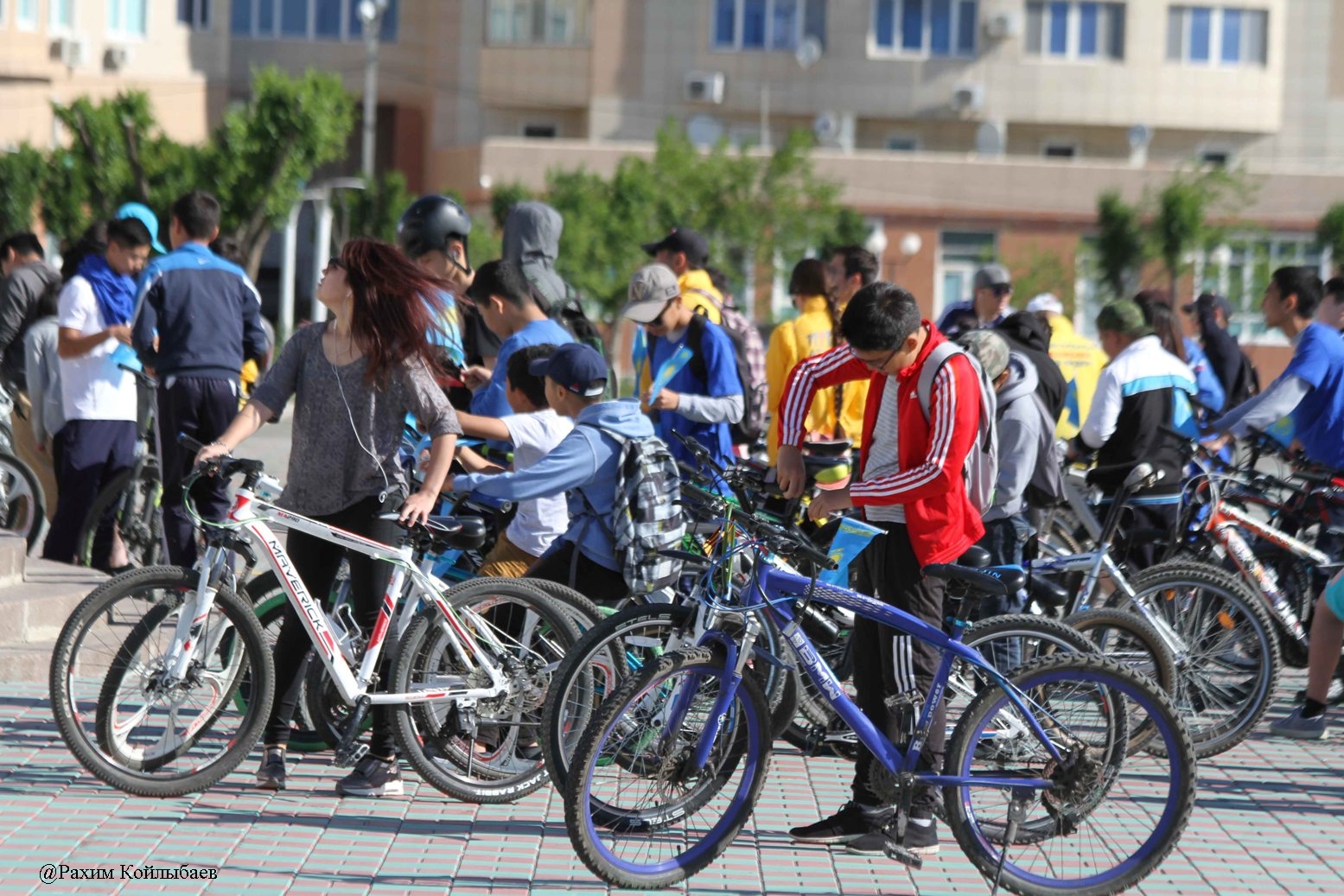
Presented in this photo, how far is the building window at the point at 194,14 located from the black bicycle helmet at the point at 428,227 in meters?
49.4

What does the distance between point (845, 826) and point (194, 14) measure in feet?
175

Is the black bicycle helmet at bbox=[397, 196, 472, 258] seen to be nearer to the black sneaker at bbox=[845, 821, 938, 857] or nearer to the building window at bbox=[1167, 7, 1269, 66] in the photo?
the black sneaker at bbox=[845, 821, 938, 857]

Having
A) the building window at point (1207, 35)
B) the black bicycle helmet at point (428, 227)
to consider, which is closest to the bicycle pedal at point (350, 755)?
the black bicycle helmet at point (428, 227)

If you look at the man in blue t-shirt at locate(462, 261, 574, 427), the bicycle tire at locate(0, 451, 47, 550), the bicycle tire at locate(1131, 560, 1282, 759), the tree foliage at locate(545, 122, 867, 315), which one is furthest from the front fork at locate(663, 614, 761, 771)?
the tree foliage at locate(545, 122, 867, 315)

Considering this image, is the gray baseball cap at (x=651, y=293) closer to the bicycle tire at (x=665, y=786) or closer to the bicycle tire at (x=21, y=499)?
the bicycle tire at (x=665, y=786)

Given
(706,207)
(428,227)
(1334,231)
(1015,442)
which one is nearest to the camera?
(1015,442)

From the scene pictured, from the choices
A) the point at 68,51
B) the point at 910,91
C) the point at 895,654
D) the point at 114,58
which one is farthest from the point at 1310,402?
the point at 910,91

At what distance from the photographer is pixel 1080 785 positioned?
5.60 meters

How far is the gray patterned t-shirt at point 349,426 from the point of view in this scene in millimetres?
6531

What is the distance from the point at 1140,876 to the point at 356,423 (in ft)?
9.50

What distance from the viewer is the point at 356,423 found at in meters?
6.54

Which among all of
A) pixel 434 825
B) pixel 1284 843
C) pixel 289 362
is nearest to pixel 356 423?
pixel 289 362

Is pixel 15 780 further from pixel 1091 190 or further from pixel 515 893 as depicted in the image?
pixel 1091 190

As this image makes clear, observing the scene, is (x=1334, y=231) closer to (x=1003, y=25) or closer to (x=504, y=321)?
(x=1003, y=25)
